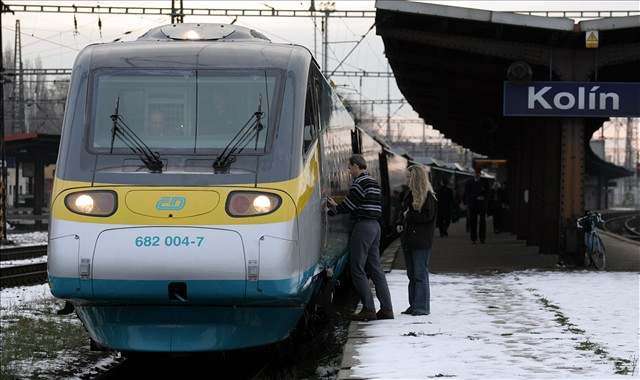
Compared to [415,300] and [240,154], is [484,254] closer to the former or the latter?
[415,300]

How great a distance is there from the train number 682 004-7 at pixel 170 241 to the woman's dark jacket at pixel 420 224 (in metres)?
3.45

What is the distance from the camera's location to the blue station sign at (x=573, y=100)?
16391 mm

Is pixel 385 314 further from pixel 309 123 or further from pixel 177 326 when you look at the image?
pixel 177 326

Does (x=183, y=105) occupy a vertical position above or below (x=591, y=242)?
above

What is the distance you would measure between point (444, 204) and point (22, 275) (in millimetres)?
11833

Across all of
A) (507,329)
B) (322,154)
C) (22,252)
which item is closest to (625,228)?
(22,252)

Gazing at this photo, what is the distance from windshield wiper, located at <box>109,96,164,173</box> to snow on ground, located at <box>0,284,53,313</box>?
25.0 ft

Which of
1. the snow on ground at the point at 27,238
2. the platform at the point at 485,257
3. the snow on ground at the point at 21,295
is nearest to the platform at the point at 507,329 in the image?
the platform at the point at 485,257

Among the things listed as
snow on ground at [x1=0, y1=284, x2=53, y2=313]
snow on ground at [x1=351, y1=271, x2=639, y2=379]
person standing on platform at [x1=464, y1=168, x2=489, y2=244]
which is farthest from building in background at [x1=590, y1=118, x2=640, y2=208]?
snow on ground at [x1=351, y1=271, x2=639, y2=379]

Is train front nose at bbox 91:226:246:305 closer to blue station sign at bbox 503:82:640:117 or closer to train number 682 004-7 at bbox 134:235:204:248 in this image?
train number 682 004-7 at bbox 134:235:204:248

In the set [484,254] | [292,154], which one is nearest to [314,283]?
[292,154]

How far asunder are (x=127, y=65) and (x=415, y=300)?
3.83m

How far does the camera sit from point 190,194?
26.7ft

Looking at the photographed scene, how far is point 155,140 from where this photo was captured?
28.9 feet
